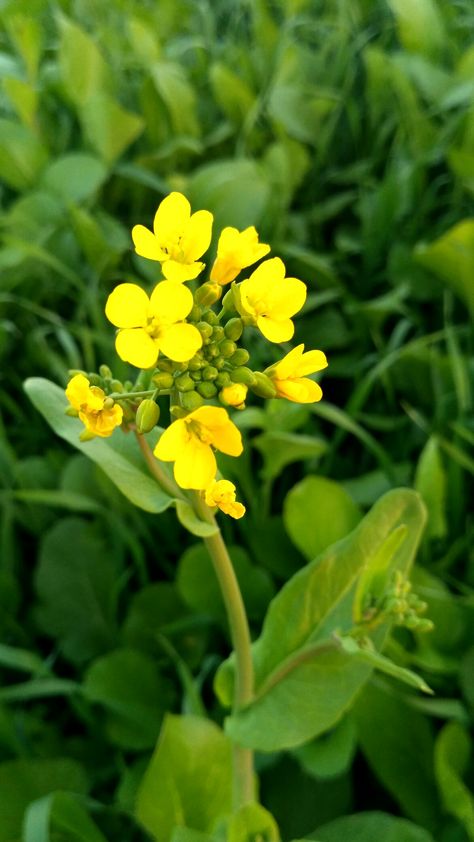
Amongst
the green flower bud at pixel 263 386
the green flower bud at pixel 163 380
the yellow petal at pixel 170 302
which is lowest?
the green flower bud at pixel 263 386

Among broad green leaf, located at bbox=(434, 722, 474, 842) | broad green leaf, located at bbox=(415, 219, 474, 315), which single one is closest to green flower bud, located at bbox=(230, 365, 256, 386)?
broad green leaf, located at bbox=(434, 722, 474, 842)

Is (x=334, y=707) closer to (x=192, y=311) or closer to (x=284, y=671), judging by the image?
(x=284, y=671)

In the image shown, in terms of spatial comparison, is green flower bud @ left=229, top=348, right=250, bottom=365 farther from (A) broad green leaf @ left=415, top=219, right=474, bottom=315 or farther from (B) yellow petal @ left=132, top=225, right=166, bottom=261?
(A) broad green leaf @ left=415, top=219, right=474, bottom=315

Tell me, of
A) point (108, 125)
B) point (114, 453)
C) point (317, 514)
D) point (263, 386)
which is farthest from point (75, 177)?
point (263, 386)

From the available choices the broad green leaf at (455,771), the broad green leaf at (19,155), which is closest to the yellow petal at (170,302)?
the broad green leaf at (455,771)

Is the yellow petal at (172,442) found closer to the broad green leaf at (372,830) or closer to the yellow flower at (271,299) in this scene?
the yellow flower at (271,299)

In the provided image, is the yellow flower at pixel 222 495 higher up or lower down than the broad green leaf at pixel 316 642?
higher up

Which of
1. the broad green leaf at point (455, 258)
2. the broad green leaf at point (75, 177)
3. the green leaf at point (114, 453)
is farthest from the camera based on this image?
the broad green leaf at point (75, 177)
